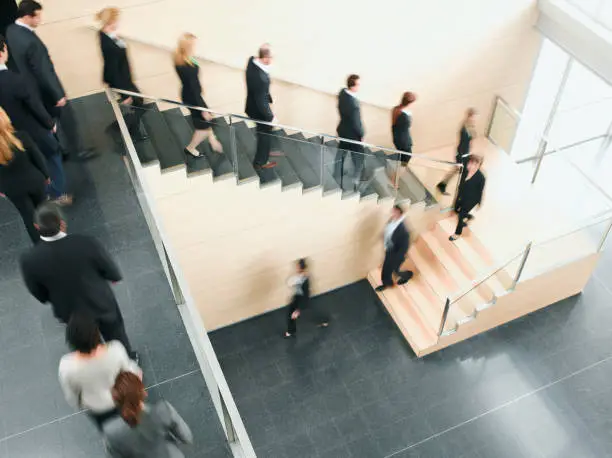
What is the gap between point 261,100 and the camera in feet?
24.6

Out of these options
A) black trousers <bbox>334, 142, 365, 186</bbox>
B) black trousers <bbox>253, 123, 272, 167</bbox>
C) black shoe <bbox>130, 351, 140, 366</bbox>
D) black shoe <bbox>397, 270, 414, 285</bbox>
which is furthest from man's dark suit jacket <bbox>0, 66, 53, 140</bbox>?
black shoe <bbox>397, 270, 414, 285</bbox>

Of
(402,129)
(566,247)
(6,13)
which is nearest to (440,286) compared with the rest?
(566,247)

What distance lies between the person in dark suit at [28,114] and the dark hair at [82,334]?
2507 mm

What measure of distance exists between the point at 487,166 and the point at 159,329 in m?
7.44

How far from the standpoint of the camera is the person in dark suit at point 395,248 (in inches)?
332

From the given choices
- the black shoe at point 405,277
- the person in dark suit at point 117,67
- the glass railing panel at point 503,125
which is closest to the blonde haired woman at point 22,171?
the person in dark suit at point 117,67

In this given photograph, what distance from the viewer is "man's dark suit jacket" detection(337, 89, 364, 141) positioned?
7.95 metres

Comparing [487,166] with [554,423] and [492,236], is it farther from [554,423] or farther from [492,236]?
[554,423]

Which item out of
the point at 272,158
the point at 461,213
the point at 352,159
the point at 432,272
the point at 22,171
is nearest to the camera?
the point at 22,171

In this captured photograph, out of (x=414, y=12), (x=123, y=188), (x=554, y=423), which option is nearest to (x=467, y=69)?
(x=414, y=12)

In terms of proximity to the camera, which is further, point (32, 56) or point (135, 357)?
point (32, 56)

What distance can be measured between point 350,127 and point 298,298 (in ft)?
8.48

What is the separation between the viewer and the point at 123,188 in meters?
6.87

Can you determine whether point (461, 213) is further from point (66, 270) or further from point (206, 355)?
point (66, 270)
